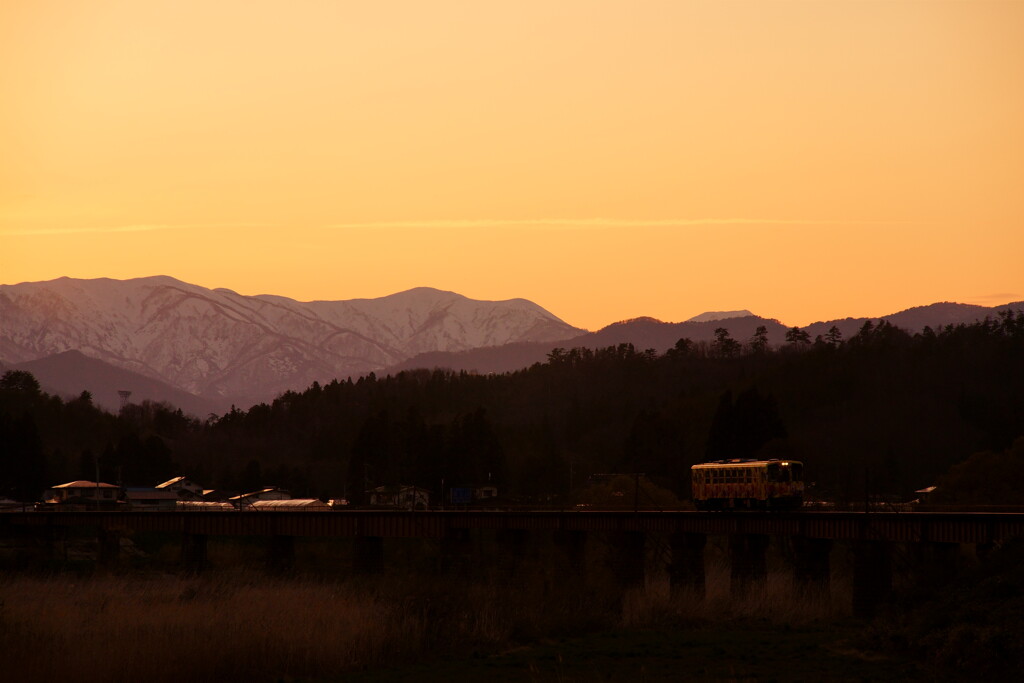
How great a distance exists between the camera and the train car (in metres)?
97.2

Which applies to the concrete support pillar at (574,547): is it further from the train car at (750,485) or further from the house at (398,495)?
the house at (398,495)

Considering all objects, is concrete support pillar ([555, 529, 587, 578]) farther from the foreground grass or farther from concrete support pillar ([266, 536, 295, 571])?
the foreground grass

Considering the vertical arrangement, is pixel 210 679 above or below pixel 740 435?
below

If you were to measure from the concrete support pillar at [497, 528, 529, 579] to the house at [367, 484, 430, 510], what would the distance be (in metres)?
55.2

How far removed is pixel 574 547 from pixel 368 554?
21069 millimetres

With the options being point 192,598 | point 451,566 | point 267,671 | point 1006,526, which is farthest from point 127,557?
point 1006,526

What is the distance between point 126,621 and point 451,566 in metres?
51.1

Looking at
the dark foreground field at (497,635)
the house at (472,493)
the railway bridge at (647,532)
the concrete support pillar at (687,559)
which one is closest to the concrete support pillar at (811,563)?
the railway bridge at (647,532)

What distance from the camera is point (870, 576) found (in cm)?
8069

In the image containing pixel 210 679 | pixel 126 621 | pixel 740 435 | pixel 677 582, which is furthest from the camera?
pixel 740 435

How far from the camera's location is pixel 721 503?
103875 millimetres

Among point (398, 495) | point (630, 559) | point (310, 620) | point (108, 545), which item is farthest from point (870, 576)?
point (398, 495)

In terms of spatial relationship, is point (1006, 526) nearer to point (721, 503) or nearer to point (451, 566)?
point (721, 503)

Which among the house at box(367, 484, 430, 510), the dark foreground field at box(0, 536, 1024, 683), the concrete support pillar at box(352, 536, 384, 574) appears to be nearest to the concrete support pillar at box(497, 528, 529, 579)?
the concrete support pillar at box(352, 536, 384, 574)
